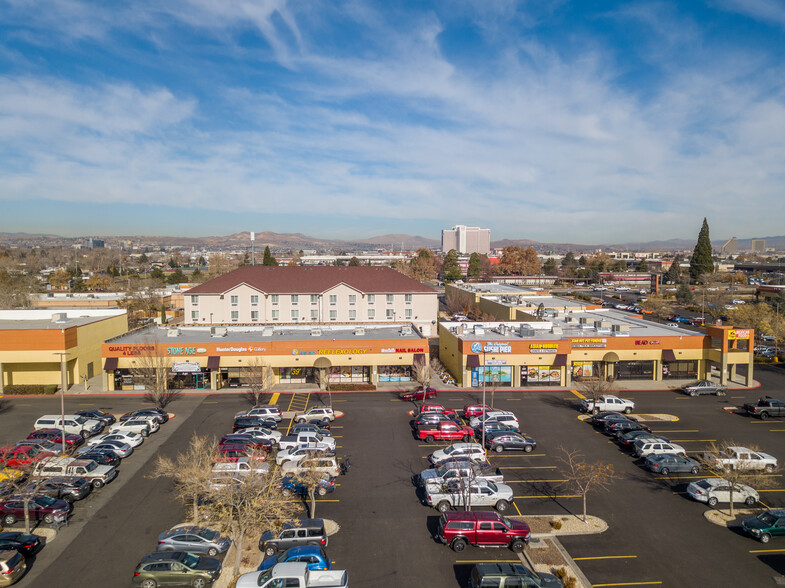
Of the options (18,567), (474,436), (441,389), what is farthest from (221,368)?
(18,567)

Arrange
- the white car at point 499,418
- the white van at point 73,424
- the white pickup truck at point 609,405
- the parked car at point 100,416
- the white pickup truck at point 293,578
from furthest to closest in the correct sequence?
the white pickup truck at point 609,405
the parked car at point 100,416
the white car at point 499,418
the white van at point 73,424
the white pickup truck at point 293,578

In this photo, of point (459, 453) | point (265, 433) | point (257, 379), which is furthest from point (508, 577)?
point (257, 379)

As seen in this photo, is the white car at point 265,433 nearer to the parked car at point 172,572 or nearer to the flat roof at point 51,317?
the parked car at point 172,572

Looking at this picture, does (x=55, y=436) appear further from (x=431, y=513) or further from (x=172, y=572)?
(x=431, y=513)

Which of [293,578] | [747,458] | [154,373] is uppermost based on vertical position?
[154,373]

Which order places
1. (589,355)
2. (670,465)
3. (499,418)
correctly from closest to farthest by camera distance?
(670,465) < (499,418) < (589,355)

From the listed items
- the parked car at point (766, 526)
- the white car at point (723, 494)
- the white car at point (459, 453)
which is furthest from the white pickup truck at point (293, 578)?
the white car at point (723, 494)

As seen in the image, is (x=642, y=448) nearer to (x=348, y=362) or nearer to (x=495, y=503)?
(x=495, y=503)
